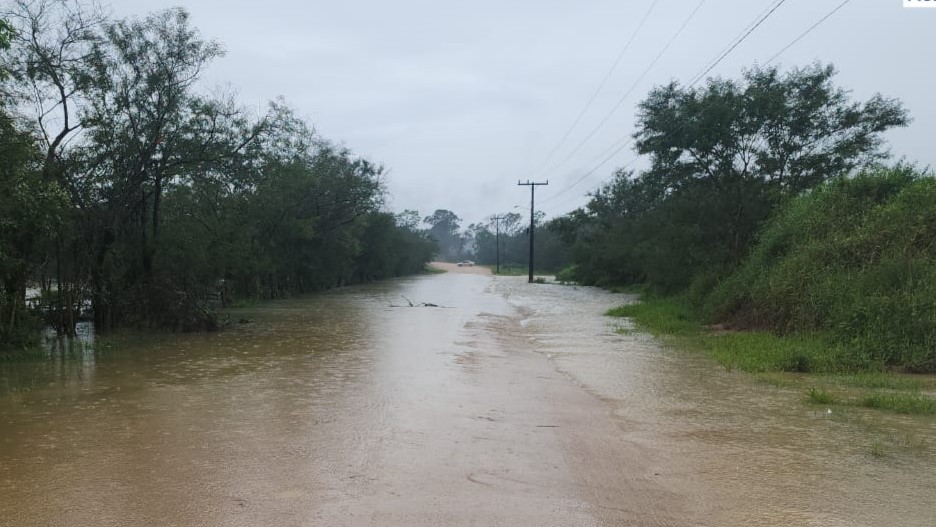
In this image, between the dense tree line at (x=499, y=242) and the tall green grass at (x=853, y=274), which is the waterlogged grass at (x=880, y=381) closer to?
the tall green grass at (x=853, y=274)

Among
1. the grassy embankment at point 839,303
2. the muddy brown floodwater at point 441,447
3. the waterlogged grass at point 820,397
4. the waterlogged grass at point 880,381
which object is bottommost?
the muddy brown floodwater at point 441,447

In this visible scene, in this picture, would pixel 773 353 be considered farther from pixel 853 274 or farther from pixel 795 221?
pixel 795 221

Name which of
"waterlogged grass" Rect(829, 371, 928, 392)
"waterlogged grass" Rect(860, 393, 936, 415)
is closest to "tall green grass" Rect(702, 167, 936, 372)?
"waterlogged grass" Rect(829, 371, 928, 392)

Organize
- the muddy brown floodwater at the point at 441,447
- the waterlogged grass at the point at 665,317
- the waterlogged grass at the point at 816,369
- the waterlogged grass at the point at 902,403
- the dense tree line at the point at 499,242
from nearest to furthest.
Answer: the muddy brown floodwater at the point at 441,447
the waterlogged grass at the point at 902,403
the waterlogged grass at the point at 816,369
the waterlogged grass at the point at 665,317
the dense tree line at the point at 499,242

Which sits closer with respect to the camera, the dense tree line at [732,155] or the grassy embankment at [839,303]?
the grassy embankment at [839,303]

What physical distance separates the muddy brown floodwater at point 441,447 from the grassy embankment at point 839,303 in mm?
1121

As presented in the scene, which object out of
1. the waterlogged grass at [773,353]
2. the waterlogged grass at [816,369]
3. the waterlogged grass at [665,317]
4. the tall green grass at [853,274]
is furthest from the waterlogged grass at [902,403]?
the waterlogged grass at [665,317]

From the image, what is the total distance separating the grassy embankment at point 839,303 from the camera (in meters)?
10.3

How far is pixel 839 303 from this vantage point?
12688 millimetres

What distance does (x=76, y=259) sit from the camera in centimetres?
1611

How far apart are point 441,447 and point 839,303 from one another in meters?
9.64

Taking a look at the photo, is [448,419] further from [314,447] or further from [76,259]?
[76,259]

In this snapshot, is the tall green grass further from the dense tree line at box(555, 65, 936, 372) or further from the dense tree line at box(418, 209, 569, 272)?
the dense tree line at box(418, 209, 569, 272)

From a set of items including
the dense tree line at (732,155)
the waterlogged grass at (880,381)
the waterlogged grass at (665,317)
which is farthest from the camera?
the dense tree line at (732,155)
